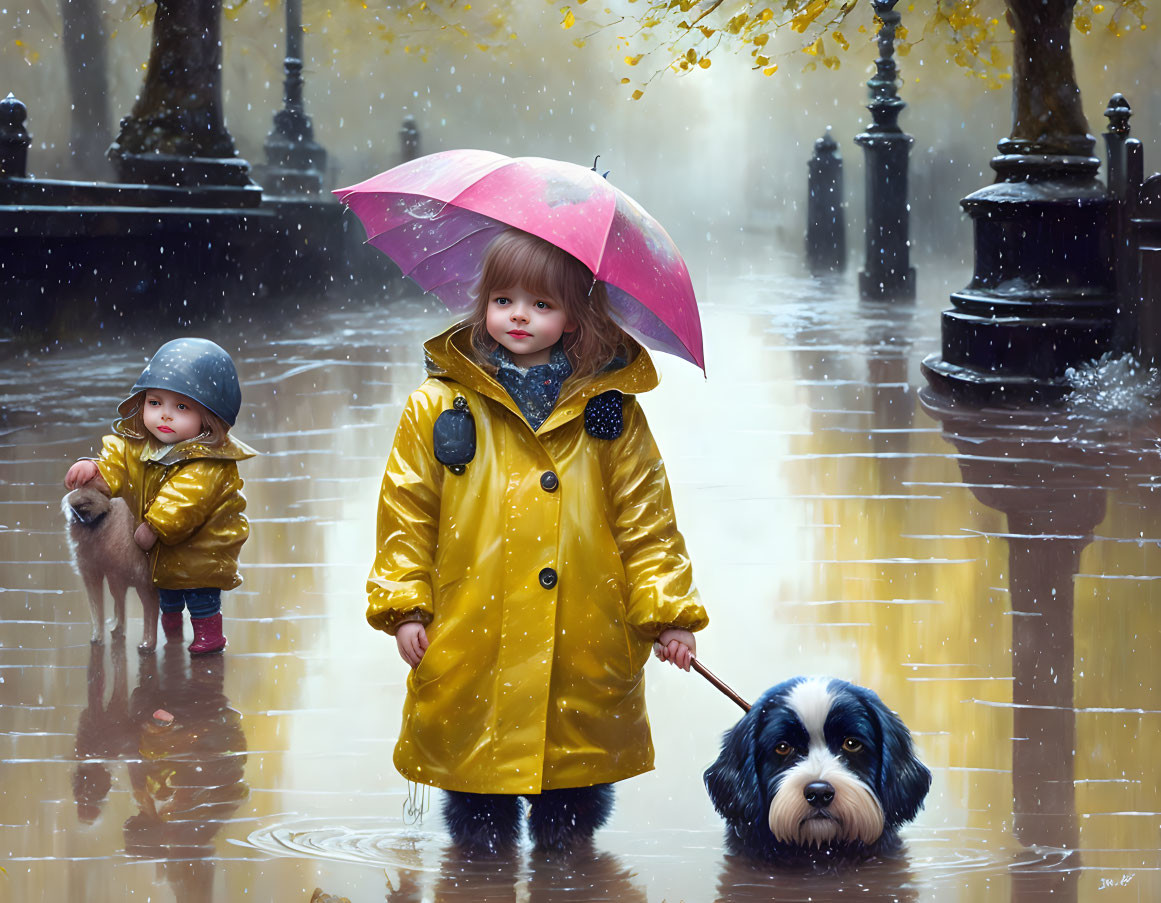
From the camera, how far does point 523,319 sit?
328cm

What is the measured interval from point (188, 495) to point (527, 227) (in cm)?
208

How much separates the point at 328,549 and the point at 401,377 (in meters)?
5.63

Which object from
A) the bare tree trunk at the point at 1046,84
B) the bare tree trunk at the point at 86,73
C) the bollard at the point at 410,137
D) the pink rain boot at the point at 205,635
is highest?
the bare tree trunk at the point at 86,73

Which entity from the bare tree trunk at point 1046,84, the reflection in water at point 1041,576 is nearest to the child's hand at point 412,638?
the reflection in water at point 1041,576

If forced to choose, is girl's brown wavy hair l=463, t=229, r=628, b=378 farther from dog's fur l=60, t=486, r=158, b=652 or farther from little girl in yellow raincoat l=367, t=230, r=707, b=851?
dog's fur l=60, t=486, r=158, b=652

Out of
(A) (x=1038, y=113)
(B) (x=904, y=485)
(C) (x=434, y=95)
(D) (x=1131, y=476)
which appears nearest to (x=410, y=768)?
(B) (x=904, y=485)

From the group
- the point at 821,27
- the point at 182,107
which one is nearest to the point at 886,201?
the point at 821,27

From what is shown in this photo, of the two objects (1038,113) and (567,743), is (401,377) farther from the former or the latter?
(567,743)

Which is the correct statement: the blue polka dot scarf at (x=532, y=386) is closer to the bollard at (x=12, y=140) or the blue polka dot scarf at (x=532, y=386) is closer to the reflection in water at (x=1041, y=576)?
the reflection in water at (x=1041, y=576)

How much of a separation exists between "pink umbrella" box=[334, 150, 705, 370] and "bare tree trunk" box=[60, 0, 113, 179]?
2626cm

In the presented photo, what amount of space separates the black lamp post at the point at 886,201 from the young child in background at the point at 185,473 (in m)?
15.8

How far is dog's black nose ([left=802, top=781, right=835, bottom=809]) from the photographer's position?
312 centimetres

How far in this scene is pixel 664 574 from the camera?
131 inches

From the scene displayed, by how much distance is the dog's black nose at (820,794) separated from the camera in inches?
123
